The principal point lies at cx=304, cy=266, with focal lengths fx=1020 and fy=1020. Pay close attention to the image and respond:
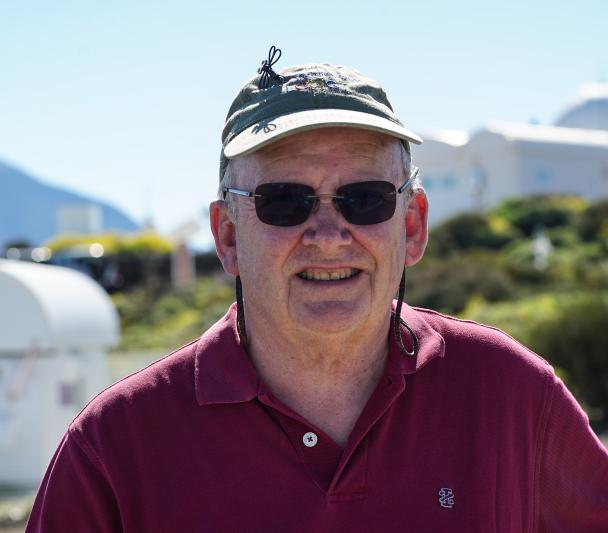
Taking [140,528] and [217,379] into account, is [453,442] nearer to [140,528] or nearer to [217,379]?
[217,379]

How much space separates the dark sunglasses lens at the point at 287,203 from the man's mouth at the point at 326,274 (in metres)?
0.12

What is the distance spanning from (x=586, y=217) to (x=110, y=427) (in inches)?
1017

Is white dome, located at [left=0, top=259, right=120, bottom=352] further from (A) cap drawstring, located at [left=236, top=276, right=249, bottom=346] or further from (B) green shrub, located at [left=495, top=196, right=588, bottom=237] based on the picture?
(B) green shrub, located at [left=495, top=196, right=588, bottom=237]

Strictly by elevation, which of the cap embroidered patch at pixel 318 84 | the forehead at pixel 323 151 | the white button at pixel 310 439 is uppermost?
the cap embroidered patch at pixel 318 84

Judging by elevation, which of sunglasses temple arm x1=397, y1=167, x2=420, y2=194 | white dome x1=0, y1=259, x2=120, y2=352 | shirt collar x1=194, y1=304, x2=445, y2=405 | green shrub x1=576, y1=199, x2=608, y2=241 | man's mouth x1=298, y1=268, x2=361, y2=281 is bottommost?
green shrub x1=576, y1=199, x2=608, y2=241

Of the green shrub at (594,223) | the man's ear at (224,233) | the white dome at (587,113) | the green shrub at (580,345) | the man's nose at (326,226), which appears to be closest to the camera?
the man's nose at (326,226)

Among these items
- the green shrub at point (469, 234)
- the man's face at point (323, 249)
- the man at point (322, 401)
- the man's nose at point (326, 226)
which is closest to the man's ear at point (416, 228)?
the man at point (322, 401)

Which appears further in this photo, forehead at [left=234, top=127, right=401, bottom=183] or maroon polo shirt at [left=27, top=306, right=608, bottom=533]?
forehead at [left=234, top=127, right=401, bottom=183]

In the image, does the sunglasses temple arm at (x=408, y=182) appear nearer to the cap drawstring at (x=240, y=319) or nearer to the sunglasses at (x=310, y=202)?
the sunglasses at (x=310, y=202)

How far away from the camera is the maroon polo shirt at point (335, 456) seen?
225cm

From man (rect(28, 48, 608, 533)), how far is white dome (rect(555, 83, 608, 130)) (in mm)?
54582

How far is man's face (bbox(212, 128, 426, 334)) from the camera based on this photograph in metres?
2.36

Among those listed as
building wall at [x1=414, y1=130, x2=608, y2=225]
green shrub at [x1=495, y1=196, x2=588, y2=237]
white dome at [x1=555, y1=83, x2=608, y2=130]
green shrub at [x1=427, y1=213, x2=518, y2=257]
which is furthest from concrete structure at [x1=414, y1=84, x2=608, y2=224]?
green shrub at [x1=427, y1=213, x2=518, y2=257]

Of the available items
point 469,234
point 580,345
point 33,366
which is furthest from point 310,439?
point 469,234
